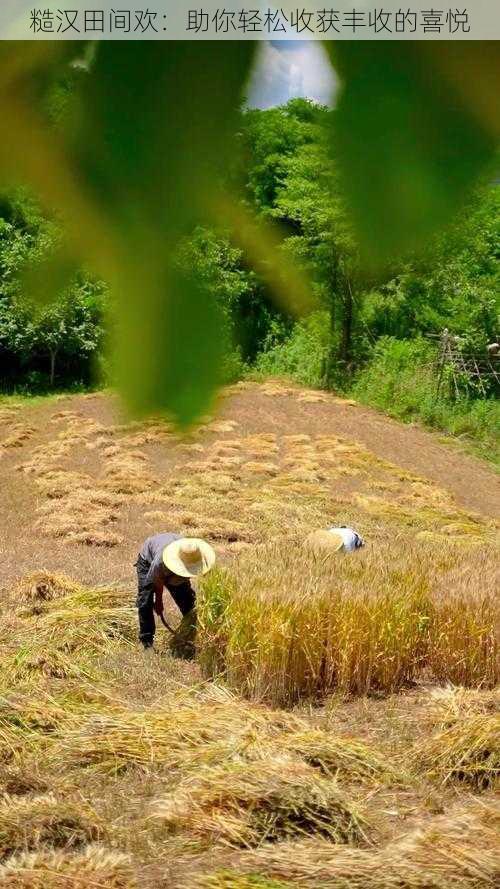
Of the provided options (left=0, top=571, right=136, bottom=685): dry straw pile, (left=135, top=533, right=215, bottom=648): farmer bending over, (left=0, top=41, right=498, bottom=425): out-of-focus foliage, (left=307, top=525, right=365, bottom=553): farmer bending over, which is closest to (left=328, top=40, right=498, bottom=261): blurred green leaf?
(left=0, top=41, right=498, bottom=425): out-of-focus foliage

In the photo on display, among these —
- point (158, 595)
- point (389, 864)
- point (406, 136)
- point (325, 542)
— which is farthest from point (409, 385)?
point (325, 542)

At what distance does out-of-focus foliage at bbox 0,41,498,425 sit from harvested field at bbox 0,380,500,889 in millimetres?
233

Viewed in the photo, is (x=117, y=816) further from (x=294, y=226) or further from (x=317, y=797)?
(x=294, y=226)

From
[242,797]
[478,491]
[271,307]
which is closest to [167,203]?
[271,307]

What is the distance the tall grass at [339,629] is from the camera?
3.98m

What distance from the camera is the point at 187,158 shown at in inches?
15.6

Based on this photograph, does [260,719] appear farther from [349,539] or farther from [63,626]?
[349,539]

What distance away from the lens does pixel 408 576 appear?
4270 millimetres

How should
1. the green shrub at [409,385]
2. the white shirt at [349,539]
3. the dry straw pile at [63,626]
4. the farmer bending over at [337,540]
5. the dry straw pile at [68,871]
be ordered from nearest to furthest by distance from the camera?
1. the green shrub at [409,385]
2. the dry straw pile at [68,871]
3. the dry straw pile at [63,626]
4. the farmer bending over at [337,540]
5. the white shirt at [349,539]

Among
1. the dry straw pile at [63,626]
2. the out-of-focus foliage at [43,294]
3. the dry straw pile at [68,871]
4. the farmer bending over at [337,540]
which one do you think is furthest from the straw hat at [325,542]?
the out-of-focus foliage at [43,294]

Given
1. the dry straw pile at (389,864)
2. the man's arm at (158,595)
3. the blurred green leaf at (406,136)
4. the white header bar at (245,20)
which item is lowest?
the dry straw pile at (389,864)

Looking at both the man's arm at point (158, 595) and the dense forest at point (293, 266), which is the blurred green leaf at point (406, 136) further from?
the man's arm at point (158, 595)

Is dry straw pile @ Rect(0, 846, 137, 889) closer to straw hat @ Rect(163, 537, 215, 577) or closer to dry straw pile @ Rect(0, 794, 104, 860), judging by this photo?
dry straw pile @ Rect(0, 794, 104, 860)

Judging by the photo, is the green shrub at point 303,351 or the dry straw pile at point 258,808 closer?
the green shrub at point 303,351
